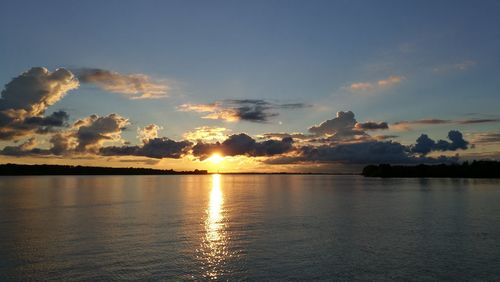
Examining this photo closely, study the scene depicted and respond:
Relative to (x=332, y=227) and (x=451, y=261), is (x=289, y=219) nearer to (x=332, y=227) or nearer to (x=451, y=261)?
(x=332, y=227)

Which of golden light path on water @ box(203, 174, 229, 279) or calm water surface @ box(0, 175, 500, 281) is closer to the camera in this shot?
calm water surface @ box(0, 175, 500, 281)

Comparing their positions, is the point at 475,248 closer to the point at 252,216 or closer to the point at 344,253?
the point at 344,253

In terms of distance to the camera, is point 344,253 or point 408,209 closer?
point 344,253

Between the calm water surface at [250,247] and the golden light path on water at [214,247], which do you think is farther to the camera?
the golden light path on water at [214,247]

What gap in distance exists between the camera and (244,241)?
46062 millimetres

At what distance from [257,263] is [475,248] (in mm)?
21853

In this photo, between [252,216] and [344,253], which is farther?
[252,216]

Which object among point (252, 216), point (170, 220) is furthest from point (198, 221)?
point (252, 216)

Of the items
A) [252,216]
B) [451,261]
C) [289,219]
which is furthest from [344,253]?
[252,216]

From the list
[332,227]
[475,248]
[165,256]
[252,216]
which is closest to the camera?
[165,256]

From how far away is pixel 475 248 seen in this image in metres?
41.6

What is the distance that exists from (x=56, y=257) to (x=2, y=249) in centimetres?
701

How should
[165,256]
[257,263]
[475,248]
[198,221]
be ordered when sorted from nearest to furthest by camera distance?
[257,263] → [165,256] → [475,248] → [198,221]

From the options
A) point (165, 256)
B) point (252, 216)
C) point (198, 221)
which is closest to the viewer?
point (165, 256)
